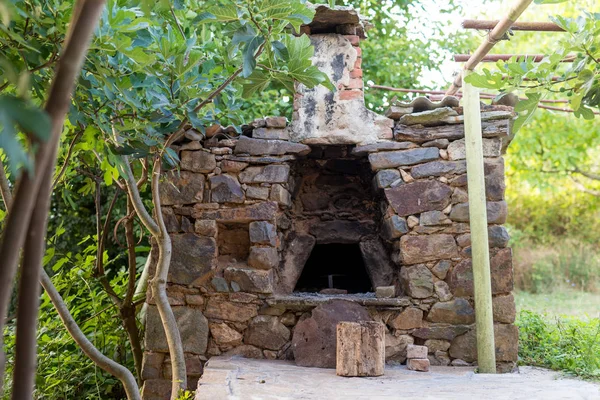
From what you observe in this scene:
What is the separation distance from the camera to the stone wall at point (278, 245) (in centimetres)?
480

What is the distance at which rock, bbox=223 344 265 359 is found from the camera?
16.0ft

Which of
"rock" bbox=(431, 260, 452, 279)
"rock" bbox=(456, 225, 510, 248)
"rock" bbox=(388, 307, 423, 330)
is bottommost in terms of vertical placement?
"rock" bbox=(388, 307, 423, 330)

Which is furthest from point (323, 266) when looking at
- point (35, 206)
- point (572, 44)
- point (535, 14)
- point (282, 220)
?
point (535, 14)

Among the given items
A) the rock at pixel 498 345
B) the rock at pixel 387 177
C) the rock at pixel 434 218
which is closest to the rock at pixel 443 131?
the rock at pixel 387 177

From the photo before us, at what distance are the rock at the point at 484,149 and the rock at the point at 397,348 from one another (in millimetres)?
1322

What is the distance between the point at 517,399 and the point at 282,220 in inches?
94.7

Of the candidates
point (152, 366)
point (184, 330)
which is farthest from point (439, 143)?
point (152, 366)

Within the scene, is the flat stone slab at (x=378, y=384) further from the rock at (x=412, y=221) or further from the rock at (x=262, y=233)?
the rock at (x=412, y=221)

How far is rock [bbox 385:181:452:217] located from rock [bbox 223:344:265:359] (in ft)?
4.61

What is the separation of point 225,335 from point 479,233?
191cm

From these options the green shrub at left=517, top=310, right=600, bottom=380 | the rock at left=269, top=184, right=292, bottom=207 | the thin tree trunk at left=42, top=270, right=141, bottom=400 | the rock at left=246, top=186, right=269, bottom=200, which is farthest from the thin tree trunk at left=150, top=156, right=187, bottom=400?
the green shrub at left=517, top=310, right=600, bottom=380

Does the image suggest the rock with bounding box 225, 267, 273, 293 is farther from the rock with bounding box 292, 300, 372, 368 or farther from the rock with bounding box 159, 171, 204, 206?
the rock with bounding box 159, 171, 204, 206

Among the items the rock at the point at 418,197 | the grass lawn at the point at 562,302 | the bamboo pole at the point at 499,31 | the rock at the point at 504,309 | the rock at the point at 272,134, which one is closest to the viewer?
the bamboo pole at the point at 499,31

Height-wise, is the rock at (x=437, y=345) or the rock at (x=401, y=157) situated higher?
the rock at (x=401, y=157)
